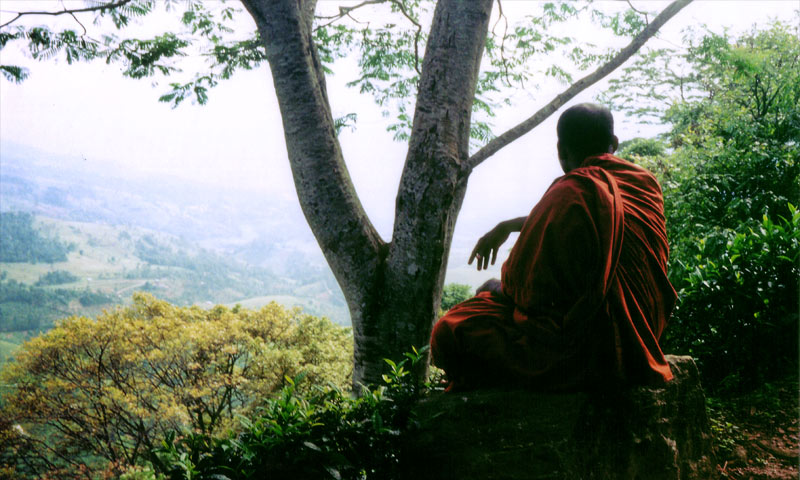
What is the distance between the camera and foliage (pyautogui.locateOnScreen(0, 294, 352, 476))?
31.7ft

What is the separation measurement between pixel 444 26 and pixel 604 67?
Result: 4.72ft

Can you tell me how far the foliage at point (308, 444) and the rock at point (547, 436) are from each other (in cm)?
12

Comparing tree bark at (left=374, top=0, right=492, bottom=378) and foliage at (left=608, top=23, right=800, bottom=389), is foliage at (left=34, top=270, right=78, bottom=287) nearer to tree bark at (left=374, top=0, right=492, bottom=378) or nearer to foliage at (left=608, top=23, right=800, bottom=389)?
tree bark at (left=374, top=0, right=492, bottom=378)

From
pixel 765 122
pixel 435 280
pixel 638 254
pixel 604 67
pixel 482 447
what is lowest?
pixel 482 447

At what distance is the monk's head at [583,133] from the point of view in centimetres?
233

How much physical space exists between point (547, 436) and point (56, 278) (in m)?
60.0

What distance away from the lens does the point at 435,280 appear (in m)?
3.46

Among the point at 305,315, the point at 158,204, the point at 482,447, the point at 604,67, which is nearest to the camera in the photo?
the point at 482,447

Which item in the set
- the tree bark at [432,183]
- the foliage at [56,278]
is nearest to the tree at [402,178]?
the tree bark at [432,183]

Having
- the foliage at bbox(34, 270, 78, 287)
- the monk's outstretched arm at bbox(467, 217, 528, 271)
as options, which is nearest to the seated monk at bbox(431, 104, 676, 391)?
the monk's outstretched arm at bbox(467, 217, 528, 271)

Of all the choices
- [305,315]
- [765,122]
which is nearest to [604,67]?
[765,122]

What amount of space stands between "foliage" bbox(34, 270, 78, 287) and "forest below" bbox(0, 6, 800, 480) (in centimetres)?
4303

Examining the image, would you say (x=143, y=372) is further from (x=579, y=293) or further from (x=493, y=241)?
(x=579, y=293)

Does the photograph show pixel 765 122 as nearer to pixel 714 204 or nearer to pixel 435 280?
pixel 714 204
